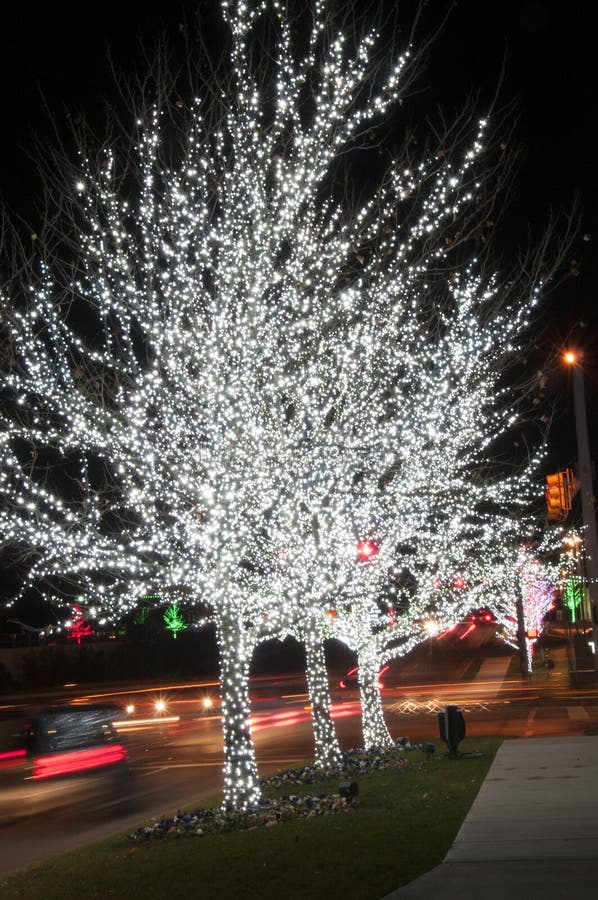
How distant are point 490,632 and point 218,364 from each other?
84.0m

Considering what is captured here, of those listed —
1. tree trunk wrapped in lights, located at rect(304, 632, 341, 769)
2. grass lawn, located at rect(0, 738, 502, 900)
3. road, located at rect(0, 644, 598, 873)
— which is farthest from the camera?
tree trunk wrapped in lights, located at rect(304, 632, 341, 769)

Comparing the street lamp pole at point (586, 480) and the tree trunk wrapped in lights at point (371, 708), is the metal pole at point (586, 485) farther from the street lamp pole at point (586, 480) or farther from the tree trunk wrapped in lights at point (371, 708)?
the tree trunk wrapped in lights at point (371, 708)

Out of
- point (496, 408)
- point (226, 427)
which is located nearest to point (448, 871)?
point (226, 427)

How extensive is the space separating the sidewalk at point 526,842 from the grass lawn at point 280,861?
0.86 ft

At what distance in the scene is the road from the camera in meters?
14.4

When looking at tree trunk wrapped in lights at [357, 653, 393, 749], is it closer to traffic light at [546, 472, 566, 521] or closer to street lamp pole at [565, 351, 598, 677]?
street lamp pole at [565, 351, 598, 677]

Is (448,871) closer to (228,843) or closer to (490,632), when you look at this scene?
(228,843)

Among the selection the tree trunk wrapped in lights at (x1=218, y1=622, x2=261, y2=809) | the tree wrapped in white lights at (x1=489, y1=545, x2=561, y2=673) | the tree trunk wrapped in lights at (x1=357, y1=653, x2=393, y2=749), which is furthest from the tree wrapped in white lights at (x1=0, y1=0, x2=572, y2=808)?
the tree wrapped in white lights at (x1=489, y1=545, x2=561, y2=673)

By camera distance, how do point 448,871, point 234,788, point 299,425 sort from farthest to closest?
point 299,425 < point 234,788 < point 448,871

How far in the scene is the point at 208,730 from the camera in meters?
29.3

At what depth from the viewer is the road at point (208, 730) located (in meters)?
14.4

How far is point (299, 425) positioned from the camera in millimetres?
13648

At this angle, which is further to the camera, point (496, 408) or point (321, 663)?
point (496, 408)

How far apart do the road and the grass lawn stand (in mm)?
2334
